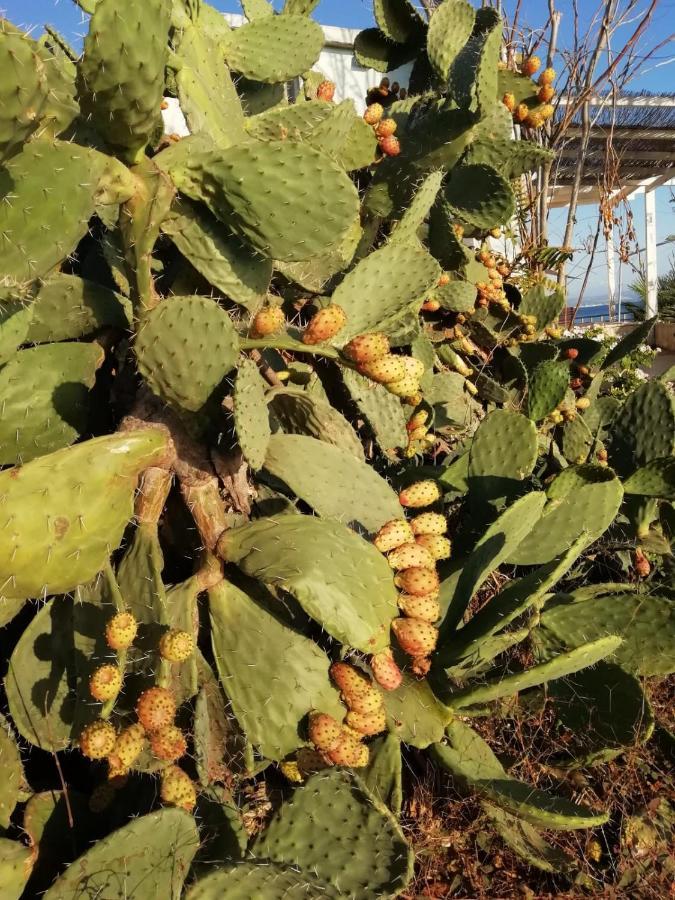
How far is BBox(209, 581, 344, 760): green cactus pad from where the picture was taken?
1170 mm

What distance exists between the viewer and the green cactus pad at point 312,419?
55.4 inches

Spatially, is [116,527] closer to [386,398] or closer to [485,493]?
[386,398]

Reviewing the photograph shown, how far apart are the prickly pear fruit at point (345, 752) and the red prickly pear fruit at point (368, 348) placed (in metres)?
0.64

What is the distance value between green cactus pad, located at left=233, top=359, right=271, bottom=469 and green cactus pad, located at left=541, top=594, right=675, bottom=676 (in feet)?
2.46

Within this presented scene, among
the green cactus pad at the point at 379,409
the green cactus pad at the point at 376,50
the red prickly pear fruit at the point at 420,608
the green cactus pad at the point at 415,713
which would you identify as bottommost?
the green cactus pad at the point at 415,713

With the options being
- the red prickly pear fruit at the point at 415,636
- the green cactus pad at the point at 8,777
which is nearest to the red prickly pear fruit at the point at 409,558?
the red prickly pear fruit at the point at 415,636

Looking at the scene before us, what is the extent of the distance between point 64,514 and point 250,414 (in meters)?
0.32

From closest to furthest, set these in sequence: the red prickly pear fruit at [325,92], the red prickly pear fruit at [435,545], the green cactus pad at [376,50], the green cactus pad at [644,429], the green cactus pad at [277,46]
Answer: the red prickly pear fruit at [435,545] → the green cactus pad at [644,429] → the green cactus pad at [277,46] → the red prickly pear fruit at [325,92] → the green cactus pad at [376,50]

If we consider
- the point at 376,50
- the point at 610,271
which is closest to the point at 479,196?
the point at 376,50

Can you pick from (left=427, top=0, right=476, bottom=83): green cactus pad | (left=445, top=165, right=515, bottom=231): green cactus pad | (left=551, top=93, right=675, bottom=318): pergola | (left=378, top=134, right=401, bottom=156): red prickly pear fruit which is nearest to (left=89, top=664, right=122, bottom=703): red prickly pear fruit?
(left=378, top=134, right=401, bottom=156): red prickly pear fruit

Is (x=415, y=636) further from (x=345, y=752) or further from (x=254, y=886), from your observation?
(x=254, y=886)

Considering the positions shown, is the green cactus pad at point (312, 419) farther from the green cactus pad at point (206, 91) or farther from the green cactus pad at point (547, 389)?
the green cactus pad at point (547, 389)

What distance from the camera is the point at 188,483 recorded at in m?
1.29

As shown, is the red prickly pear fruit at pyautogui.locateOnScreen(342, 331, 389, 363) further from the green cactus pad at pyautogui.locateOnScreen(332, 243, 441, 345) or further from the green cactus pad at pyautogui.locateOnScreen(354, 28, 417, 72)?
the green cactus pad at pyautogui.locateOnScreen(354, 28, 417, 72)
